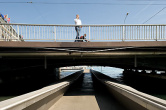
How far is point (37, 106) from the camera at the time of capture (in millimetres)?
3186

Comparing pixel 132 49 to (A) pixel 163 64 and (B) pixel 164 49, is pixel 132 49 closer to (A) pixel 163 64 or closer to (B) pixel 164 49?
(B) pixel 164 49

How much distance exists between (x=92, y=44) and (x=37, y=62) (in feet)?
25.4

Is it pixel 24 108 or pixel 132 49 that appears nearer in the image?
pixel 24 108

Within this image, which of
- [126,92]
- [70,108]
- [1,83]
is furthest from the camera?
[1,83]

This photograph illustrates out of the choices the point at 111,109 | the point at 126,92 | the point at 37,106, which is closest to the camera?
the point at 37,106

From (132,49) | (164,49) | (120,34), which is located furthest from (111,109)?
(164,49)

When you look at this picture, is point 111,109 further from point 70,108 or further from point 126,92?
point 70,108

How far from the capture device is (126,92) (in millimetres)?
3691

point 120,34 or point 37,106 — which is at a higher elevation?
point 120,34

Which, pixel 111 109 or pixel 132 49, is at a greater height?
pixel 132 49

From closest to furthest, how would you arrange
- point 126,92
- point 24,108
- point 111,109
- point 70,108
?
point 24,108, point 126,92, point 111,109, point 70,108

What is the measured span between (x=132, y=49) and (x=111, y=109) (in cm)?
433

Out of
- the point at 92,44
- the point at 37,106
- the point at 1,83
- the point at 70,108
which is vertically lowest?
the point at 1,83

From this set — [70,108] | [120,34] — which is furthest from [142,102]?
[120,34]
